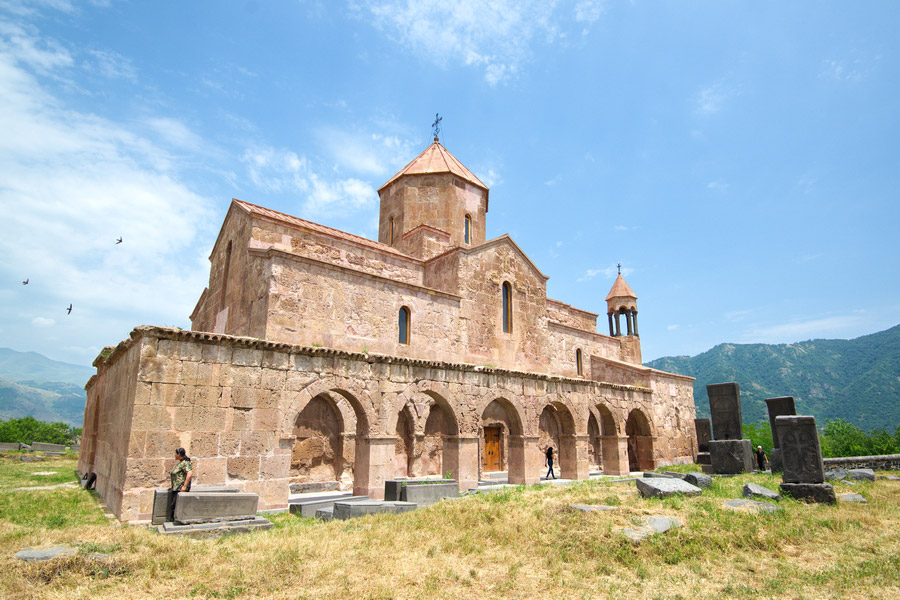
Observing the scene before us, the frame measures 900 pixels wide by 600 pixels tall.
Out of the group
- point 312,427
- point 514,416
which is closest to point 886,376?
point 514,416

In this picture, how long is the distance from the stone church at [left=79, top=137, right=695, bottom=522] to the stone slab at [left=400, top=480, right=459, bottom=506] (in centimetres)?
140

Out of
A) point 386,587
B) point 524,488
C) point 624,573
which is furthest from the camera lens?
point 524,488

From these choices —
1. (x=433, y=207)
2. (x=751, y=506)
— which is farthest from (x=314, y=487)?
(x=433, y=207)

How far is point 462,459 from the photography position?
12469 mm

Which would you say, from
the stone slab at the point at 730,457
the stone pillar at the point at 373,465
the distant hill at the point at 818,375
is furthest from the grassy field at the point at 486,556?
the distant hill at the point at 818,375

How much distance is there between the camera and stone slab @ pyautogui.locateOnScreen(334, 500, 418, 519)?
855 centimetres

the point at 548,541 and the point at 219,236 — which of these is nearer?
the point at 548,541

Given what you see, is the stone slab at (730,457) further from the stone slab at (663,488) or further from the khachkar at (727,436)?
the stone slab at (663,488)

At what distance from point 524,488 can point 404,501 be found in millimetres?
3785

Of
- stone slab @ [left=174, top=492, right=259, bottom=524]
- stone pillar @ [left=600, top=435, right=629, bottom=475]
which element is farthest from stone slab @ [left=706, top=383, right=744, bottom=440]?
stone slab @ [left=174, top=492, right=259, bottom=524]

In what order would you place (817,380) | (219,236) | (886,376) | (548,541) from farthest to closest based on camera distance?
(817,380)
(886,376)
(219,236)
(548,541)

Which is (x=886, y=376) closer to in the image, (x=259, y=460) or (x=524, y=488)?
(x=524, y=488)

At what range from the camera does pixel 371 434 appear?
36.4 ft

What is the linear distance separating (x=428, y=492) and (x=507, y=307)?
8.18 m
